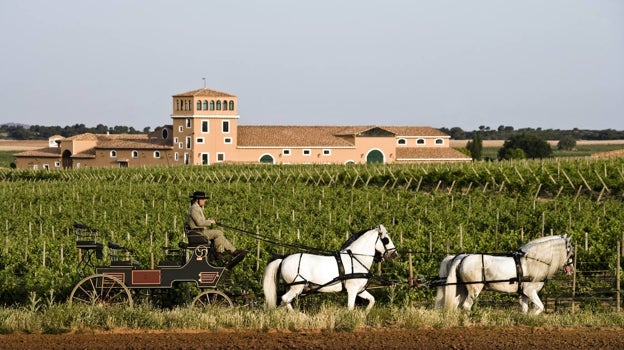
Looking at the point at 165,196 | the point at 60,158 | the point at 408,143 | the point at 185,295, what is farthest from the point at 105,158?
the point at 185,295

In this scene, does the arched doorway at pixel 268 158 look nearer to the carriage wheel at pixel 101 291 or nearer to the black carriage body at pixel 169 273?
the carriage wheel at pixel 101 291

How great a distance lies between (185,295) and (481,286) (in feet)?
13.4

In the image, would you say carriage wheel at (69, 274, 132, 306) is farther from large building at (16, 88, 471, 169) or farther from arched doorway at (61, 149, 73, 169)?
arched doorway at (61, 149, 73, 169)

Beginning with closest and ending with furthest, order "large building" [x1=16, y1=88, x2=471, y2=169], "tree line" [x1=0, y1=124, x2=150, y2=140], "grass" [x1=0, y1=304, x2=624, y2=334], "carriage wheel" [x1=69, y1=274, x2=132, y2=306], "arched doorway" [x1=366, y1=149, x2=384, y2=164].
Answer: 1. "grass" [x1=0, y1=304, x2=624, y2=334]
2. "carriage wheel" [x1=69, y1=274, x2=132, y2=306]
3. "large building" [x1=16, y1=88, x2=471, y2=169]
4. "arched doorway" [x1=366, y1=149, x2=384, y2=164]
5. "tree line" [x1=0, y1=124, x2=150, y2=140]

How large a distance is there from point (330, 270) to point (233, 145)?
6322 centimetres

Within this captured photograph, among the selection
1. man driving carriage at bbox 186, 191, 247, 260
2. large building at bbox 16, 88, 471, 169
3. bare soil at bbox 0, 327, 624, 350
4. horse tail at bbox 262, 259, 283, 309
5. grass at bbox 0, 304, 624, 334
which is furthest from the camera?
large building at bbox 16, 88, 471, 169

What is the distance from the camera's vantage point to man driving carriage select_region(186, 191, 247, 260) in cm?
1313

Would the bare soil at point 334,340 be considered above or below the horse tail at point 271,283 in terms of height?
below

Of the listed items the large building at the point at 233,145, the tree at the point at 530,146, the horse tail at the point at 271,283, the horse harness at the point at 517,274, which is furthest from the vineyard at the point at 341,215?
the tree at the point at 530,146

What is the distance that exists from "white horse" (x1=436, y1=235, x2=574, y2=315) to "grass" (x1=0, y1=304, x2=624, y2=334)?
601 mm

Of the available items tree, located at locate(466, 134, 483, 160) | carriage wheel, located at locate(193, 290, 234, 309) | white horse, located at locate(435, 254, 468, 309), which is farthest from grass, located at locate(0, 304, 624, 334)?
tree, located at locate(466, 134, 483, 160)

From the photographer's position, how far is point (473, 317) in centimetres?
1253

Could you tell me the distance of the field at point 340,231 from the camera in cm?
1185

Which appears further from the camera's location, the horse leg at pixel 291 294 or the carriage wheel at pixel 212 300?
the carriage wheel at pixel 212 300
